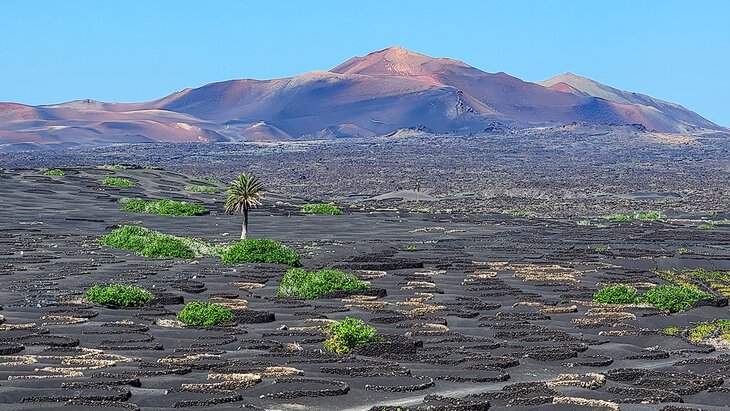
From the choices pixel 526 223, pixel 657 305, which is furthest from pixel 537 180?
pixel 657 305

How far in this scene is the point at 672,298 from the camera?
3341cm

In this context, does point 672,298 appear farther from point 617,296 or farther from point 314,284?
point 314,284

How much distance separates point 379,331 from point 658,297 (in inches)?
398

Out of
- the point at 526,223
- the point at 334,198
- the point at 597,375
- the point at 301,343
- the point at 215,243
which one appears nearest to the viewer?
the point at 597,375

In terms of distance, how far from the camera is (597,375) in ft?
70.7

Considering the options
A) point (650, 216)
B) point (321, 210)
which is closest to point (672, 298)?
point (321, 210)

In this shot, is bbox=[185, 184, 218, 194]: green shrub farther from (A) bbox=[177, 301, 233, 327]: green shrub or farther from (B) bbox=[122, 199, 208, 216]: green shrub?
(A) bbox=[177, 301, 233, 327]: green shrub

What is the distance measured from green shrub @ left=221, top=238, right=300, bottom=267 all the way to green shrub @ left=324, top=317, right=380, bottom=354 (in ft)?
63.0

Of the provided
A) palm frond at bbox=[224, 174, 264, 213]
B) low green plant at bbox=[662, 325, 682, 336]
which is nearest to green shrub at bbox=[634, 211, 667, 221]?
palm frond at bbox=[224, 174, 264, 213]

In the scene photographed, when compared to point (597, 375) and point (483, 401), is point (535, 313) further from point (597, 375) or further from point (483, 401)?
point (483, 401)

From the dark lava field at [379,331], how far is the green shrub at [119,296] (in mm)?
345

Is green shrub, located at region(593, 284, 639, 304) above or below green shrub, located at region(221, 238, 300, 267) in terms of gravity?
below

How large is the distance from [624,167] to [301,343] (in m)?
141

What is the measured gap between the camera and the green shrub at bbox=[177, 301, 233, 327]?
27984 mm
